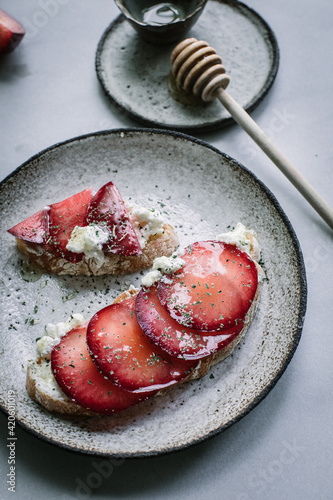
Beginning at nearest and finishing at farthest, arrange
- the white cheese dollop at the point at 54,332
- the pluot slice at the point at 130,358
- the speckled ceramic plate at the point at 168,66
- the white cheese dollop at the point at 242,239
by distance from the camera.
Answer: the pluot slice at the point at 130,358, the white cheese dollop at the point at 54,332, the white cheese dollop at the point at 242,239, the speckled ceramic plate at the point at 168,66

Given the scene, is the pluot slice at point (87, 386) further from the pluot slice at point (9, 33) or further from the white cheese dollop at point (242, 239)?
the pluot slice at point (9, 33)

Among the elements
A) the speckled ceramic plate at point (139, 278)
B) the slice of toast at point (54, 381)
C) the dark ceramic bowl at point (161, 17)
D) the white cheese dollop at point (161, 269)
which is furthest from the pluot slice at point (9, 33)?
the slice of toast at point (54, 381)

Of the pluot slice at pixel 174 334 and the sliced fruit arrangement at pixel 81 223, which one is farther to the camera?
the sliced fruit arrangement at pixel 81 223

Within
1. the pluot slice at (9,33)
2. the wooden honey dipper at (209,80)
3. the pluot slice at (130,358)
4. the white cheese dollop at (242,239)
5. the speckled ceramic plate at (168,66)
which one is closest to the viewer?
the pluot slice at (130,358)

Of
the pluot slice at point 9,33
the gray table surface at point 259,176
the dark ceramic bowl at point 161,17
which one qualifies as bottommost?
the gray table surface at point 259,176

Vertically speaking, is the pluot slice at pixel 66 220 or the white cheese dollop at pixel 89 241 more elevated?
the pluot slice at pixel 66 220

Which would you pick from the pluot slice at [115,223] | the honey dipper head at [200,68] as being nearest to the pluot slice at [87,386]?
the pluot slice at [115,223]
